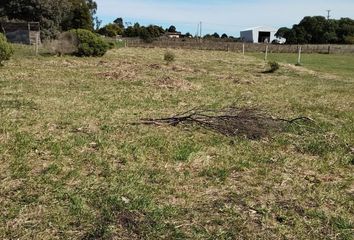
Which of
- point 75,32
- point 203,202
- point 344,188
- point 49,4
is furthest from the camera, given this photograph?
point 49,4

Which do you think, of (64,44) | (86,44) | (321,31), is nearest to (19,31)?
(64,44)

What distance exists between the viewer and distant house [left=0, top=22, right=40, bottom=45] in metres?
33.5

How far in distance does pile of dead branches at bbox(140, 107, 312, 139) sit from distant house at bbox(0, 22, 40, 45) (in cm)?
2749

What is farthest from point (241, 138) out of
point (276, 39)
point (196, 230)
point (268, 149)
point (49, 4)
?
point (276, 39)

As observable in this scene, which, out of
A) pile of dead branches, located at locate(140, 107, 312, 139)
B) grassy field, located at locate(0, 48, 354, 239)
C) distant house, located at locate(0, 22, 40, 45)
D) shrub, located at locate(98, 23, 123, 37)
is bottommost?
grassy field, located at locate(0, 48, 354, 239)

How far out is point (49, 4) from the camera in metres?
37.2

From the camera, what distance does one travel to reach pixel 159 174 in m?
5.30

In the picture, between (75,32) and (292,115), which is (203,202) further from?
(75,32)

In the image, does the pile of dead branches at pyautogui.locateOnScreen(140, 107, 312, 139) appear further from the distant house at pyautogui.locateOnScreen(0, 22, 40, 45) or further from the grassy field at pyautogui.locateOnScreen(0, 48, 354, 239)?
the distant house at pyautogui.locateOnScreen(0, 22, 40, 45)

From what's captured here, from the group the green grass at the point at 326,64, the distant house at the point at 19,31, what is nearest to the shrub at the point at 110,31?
the distant house at the point at 19,31

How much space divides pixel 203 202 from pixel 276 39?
97.8 m

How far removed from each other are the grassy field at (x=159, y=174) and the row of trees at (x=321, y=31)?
251ft

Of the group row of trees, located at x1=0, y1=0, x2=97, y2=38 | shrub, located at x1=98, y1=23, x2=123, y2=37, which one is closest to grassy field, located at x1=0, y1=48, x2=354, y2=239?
row of trees, located at x1=0, y1=0, x2=97, y2=38

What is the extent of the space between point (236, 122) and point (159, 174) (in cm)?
281
